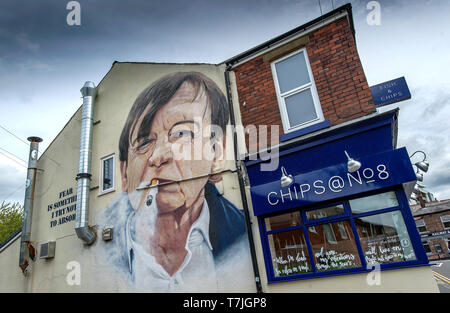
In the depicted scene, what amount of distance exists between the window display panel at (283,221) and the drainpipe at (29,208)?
321 inches

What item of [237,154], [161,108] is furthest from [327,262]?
[161,108]

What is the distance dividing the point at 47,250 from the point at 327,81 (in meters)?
9.61

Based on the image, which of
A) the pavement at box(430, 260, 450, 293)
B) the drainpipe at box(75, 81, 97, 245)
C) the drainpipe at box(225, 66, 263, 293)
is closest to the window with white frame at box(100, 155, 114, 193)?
the drainpipe at box(75, 81, 97, 245)

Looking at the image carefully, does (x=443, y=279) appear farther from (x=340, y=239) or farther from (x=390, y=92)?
(x=340, y=239)

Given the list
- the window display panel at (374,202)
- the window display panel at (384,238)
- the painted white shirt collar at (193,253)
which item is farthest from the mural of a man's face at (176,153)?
the window display panel at (384,238)

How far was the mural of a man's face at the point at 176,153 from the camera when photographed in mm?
7559

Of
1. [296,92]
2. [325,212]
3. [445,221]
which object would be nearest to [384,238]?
[325,212]

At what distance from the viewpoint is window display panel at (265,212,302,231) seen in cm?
626

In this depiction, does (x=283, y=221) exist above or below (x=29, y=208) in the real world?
below

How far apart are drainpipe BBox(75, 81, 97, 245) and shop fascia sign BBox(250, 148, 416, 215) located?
5.32 meters

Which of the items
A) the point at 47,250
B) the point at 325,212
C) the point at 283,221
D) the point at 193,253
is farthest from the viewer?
the point at 47,250

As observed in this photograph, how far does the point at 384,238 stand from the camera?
5430 millimetres

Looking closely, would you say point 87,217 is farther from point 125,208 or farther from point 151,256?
point 151,256

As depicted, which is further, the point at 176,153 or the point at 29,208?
the point at 29,208
